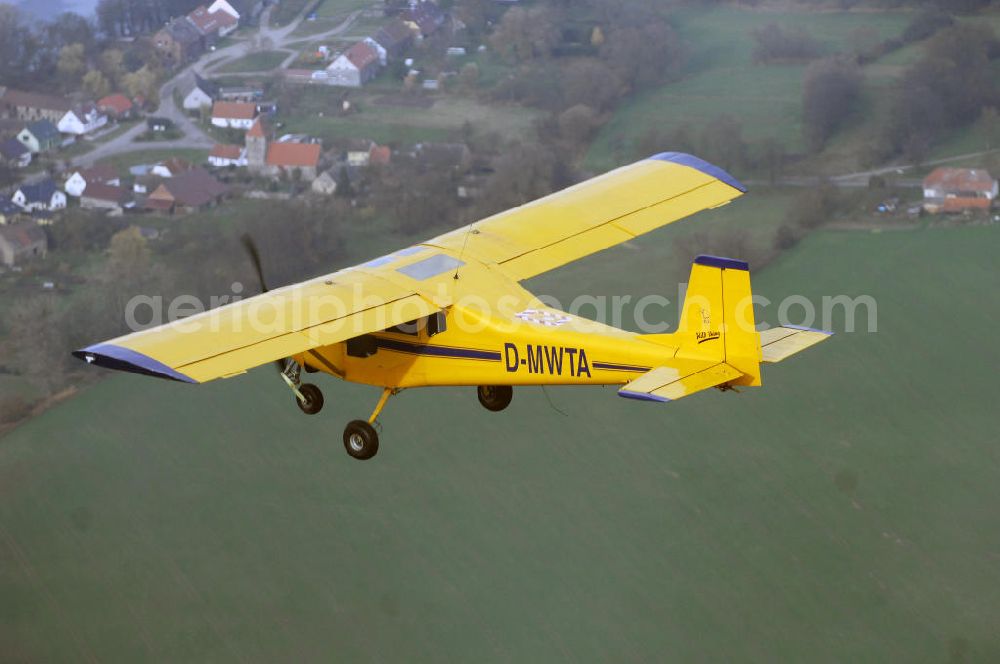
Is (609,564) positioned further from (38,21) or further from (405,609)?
(38,21)

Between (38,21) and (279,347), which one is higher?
(279,347)

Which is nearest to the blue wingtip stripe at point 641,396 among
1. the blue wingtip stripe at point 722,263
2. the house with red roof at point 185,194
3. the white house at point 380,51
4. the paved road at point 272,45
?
the blue wingtip stripe at point 722,263

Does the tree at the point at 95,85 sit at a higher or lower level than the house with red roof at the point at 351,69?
lower

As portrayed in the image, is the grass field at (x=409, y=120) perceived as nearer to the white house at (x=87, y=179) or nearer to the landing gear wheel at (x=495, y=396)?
the white house at (x=87, y=179)

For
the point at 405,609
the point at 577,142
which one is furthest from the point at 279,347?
the point at 577,142

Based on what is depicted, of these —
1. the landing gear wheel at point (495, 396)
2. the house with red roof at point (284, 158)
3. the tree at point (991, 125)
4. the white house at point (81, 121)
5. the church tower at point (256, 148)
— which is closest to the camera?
the landing gear wheel at point (495, 396)

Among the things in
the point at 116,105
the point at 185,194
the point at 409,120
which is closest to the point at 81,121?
the point at 116,105

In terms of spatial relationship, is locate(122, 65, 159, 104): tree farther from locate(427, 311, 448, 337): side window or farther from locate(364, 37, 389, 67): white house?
locate(427, 311, 448, 337): side window
